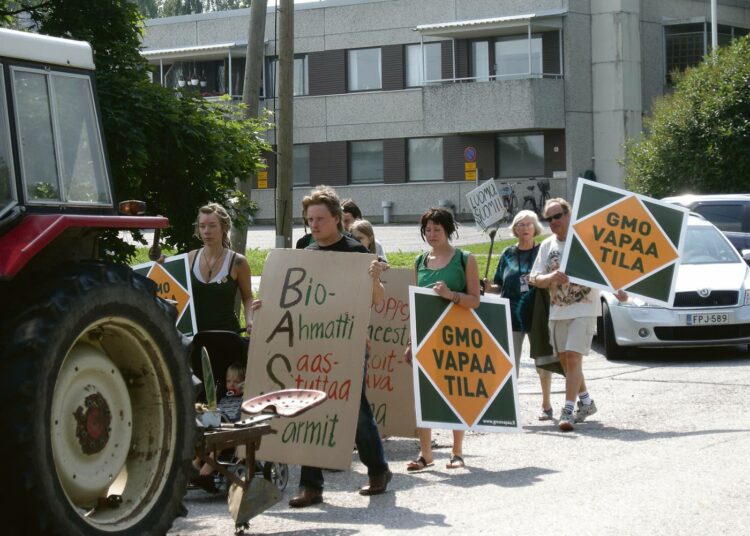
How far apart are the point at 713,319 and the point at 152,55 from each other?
42.4 metres

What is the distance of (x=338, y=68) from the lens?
52656 millimetres

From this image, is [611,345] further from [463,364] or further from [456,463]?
[456,463]

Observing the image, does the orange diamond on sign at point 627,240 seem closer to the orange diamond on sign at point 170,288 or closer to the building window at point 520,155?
the orange diamond on sign at point 170,288

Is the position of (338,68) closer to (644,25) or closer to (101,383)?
(644,25)

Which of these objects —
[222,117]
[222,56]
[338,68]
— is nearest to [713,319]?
[222,117]

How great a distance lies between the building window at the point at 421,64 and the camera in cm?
5081

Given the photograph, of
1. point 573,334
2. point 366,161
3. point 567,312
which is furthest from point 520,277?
point 366,161

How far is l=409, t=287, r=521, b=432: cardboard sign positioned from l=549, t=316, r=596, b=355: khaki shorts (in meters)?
1.47

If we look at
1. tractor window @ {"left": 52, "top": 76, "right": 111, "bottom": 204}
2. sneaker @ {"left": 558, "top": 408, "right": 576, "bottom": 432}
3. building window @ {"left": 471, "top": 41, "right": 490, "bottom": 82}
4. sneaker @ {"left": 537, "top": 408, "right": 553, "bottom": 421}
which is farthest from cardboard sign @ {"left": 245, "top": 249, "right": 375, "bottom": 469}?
building window @ {"left": 471, "top": 41, "right": 490, "bottom": 82}

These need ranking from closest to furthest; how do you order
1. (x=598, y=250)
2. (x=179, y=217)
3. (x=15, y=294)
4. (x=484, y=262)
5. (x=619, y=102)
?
(x=15, y=294) → (x=598, y=250) → (x=179, y=217) → (x=484, y=262) → (x=619, y=102)

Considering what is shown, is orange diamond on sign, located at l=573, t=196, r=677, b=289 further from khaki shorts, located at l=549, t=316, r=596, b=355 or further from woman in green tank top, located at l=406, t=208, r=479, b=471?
woman in green tank top, located at l=406, t=208, r=479, b=471

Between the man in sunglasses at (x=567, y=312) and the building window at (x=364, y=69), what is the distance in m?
40.5

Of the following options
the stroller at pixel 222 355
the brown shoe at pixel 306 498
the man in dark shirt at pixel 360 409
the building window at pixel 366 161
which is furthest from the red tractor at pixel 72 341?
the building window at pixel 366 161

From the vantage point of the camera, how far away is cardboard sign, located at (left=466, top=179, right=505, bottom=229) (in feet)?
67.2
